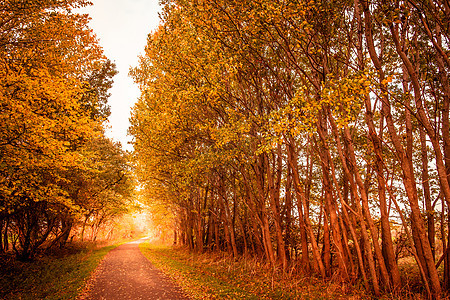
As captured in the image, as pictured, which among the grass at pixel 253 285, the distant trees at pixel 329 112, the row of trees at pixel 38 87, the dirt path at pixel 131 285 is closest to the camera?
the distant trees at pixel 329 112

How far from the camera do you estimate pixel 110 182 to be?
20.5 metres

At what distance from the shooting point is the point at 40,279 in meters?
10.3

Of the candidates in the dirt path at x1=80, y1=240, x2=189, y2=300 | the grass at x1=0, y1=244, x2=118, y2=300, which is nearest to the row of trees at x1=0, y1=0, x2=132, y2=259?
the grass at x1=0, y1=244, x2=118, y2=300

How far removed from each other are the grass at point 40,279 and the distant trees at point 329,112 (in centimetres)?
622

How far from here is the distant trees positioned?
6.19m

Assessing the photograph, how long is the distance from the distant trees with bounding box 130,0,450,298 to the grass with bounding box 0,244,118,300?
245 inches

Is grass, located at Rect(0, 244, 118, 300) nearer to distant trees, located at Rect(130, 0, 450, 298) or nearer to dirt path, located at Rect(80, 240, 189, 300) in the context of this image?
dirt path, located at Rect(80, 240, 189, 300)

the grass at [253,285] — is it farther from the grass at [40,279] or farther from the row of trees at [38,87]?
the row of trees at [38,87]

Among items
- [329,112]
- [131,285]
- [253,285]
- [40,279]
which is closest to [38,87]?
[131,285]

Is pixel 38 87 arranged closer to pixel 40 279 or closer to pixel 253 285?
pixel 40 279

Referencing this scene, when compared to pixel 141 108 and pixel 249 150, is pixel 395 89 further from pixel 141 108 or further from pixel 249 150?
pixel 141 108

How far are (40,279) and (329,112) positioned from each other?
13.8 meters

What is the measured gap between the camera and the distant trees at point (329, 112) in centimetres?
619

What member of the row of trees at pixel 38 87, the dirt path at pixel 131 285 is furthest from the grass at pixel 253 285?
the row of trees at pixel 38 87
